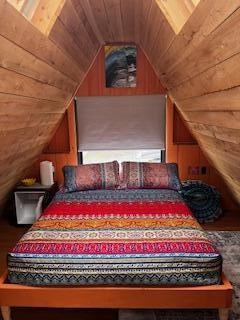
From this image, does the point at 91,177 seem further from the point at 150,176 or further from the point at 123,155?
the point at 123,155

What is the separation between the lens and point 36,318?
206 cm

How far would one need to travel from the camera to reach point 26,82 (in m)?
1.71

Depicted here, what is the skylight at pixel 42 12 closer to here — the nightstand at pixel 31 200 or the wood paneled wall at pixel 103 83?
the wood paneled wall at pixel 103 83

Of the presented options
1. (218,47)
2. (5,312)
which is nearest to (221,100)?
(218,47)

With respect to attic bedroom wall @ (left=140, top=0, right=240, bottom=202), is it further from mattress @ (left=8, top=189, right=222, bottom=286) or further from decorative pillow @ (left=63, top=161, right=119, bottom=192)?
decorative pillow @ (left=63, top=161, right=119, bottom=192)

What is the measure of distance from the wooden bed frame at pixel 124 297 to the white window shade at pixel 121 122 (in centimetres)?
215

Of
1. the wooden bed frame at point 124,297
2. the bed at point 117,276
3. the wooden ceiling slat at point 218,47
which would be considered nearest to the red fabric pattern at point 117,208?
the bed at point 117,276

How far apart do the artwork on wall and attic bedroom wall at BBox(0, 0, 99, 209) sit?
0.87 meters

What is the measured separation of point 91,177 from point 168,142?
1.18 m

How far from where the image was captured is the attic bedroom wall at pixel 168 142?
3586 millimetres

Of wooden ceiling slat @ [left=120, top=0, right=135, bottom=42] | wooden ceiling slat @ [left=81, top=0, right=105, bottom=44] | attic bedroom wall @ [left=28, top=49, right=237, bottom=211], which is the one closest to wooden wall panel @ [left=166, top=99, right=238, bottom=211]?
attic bedroom wall @ [left=28, top=49, right=237, bottom=211]

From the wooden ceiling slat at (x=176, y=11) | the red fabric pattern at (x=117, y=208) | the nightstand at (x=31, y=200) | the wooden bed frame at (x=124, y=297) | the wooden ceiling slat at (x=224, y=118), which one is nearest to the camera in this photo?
the wooden ceiling slat at (x=176, y=11)

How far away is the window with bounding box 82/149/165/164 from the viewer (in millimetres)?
3977

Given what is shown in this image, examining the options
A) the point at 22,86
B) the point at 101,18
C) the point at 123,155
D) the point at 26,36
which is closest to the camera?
the point at 26,36
